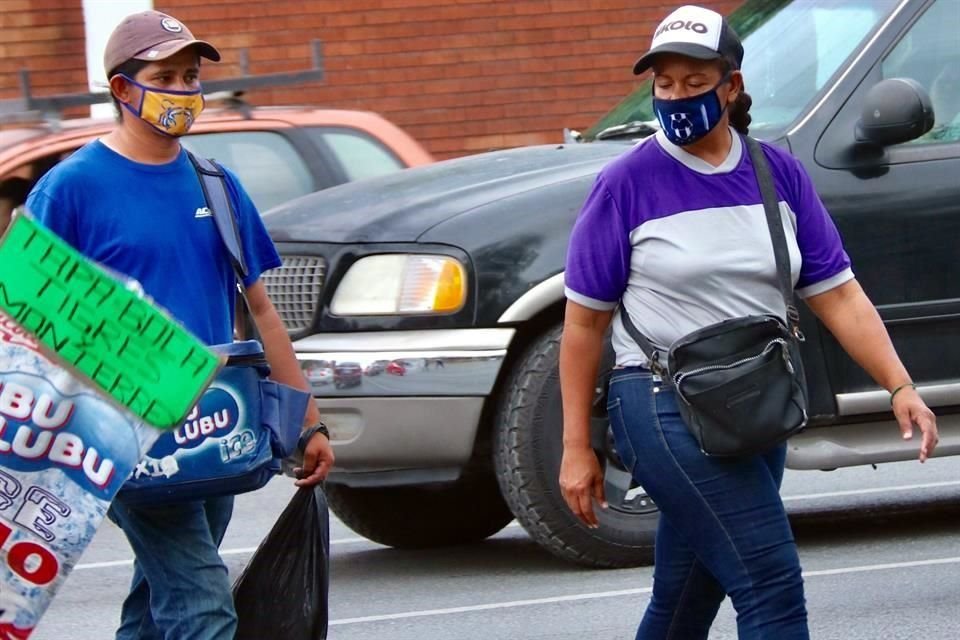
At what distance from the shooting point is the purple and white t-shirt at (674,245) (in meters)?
3.95

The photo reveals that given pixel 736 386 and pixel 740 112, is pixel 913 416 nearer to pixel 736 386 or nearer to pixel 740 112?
pixel 736 386

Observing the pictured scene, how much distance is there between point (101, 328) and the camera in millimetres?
3609

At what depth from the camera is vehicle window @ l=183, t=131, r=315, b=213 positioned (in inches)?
335

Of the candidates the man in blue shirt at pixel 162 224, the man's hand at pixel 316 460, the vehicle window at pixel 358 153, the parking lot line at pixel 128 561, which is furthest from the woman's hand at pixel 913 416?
the vehicle window at pixel 358 153

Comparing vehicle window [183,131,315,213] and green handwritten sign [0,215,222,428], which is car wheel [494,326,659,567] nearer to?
vehicle window [183,131,315,213]

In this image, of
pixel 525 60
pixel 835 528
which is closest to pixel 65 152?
pixel 835 528

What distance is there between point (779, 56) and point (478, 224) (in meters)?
1.43

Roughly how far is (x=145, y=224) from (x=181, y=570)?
28.8 inches

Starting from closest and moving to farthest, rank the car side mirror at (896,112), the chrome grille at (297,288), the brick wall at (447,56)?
the car side mirror at (896,112)
the chrome grille at (297,288)
the brick wall at (447,56)

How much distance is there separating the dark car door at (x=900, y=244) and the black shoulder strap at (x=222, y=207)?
Answer: 9.37ft

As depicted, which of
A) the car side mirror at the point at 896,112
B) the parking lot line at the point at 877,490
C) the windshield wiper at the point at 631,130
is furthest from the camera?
the parking lot line at the point at 877,490

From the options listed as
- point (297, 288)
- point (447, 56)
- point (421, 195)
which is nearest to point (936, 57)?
point (421, 195)

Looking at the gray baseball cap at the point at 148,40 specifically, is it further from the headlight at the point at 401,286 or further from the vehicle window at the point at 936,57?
the vehicle window at the point at 936,57

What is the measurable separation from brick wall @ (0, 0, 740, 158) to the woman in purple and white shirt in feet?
35.1
